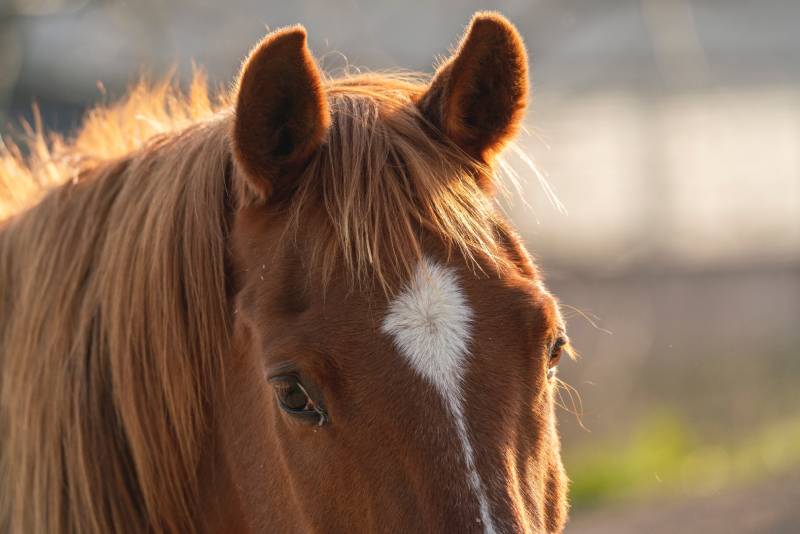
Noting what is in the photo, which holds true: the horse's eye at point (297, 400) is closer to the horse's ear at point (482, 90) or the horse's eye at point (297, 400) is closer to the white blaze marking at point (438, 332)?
the white blaze marking at point (438, 332)

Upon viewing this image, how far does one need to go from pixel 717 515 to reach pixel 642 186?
322 inches

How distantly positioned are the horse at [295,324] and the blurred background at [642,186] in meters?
1.44

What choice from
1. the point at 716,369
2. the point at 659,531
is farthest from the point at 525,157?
the point at 716,369

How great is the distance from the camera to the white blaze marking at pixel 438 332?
1.93 metres

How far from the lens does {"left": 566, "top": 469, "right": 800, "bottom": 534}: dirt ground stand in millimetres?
6188

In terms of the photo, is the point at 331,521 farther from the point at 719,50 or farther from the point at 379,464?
the point at 719,50

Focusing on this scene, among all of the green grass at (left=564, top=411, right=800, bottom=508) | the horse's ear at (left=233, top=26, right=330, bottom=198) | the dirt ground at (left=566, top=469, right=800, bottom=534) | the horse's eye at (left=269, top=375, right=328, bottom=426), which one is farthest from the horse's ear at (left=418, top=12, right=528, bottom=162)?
the green grass at (left=564, top=411, right=800, bottom=508)

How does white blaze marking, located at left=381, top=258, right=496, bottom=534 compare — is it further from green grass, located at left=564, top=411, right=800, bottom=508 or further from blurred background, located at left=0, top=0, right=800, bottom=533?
green grass, located at left=564, top=411, right=800, bottom=508

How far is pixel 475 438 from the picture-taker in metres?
1.92

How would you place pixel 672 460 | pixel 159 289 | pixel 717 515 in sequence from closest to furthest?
1. pixel 159 289
2. pixel 717 515
3. pixel 672 460

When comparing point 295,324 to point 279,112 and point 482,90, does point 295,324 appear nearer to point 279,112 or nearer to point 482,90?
point 279,112

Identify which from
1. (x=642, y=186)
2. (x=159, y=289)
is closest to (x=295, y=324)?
(x=159, y=289)

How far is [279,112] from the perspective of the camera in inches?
88.7

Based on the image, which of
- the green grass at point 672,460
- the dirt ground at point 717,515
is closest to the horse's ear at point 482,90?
the dirt ground at point 717,515
